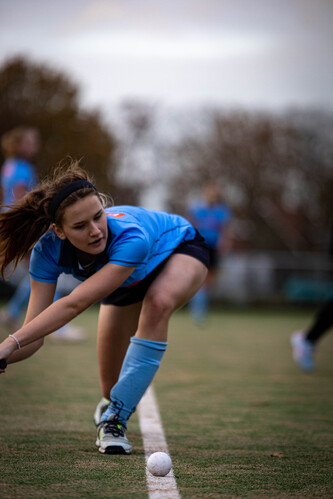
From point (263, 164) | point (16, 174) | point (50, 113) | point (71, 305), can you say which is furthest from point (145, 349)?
point (263, 164)

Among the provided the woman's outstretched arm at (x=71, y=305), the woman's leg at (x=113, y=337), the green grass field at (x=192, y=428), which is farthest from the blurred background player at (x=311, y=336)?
the woman's outstretched arm at (x=71, y=305)

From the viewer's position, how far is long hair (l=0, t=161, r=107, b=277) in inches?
129

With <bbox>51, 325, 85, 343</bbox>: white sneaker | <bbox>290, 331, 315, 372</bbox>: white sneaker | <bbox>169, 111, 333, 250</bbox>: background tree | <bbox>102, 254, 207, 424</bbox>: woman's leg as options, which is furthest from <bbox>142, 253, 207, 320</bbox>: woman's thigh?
<bbox>169, 111, 333, 250</bbox>: background tree

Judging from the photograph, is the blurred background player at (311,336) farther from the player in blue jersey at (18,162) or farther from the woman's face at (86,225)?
the woman's face at (86,225)

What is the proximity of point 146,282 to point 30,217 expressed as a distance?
705mm

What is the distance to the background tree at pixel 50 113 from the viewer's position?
925 inches

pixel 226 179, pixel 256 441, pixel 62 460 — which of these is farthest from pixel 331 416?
pixel 226 179

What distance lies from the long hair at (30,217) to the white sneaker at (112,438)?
940 mm

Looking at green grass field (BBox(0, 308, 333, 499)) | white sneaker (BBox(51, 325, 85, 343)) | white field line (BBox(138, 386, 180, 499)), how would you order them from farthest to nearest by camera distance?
white sneaker (BBox(51, 325, 85, 343)), green grass field (BBox(0, 308, 333, 499)), white field line (BBox(138, 386, 180, 499))

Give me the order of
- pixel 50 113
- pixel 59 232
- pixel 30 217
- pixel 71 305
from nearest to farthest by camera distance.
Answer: pixel 71 305, pixel 59 232, pixel 30 217, pixel 50 113

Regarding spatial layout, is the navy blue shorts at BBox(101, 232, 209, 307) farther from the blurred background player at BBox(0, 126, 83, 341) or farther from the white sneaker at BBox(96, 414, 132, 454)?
the blurred background player at BBox(0, 126, 83, 341)

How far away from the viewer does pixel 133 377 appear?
11.2ft

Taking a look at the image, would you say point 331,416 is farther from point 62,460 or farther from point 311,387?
point 62,460

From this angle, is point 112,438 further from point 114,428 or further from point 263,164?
point 263,164
